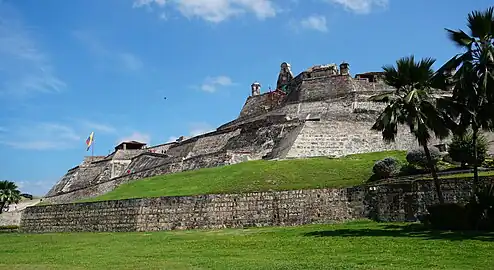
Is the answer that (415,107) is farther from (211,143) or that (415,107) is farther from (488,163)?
(211,143)

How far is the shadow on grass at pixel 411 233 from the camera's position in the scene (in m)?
14.1

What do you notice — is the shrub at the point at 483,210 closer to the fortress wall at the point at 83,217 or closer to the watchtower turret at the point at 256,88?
the fortress wall at the point at 83,217

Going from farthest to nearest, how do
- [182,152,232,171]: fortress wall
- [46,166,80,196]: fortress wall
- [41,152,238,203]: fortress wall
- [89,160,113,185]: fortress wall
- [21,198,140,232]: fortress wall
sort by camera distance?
[46,166,80,196]: fortress wall
[89,160,113,185]: fortress wall
[41,152,238,203]: fortress wall
[182,152,232,171]: fortress wall
[21,198,140,232]: fortress wall

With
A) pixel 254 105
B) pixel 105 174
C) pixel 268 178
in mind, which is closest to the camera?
pixel 268 178

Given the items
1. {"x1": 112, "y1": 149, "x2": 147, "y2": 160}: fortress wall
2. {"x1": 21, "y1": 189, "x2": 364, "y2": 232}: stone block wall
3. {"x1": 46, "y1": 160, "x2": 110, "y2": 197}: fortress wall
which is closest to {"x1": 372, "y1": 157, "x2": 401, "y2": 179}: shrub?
{"x1": 21, "y1": 189, "x2": 364, "y2": 232}: stone block wall

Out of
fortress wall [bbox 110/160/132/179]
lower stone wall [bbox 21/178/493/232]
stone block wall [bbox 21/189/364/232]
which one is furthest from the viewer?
fortress wall [bbox 110/160/132/179]

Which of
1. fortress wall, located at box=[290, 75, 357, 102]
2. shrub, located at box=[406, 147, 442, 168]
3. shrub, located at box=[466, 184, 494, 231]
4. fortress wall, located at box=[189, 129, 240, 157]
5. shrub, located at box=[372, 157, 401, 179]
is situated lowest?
shrub, located at box=[466, 184, 494, 231]

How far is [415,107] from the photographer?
1742 cm

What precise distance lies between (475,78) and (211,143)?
33.9m

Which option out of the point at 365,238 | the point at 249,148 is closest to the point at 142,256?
the point at 365,238

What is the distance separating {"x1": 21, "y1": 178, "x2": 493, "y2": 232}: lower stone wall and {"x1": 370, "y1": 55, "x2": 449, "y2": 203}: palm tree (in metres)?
1.35

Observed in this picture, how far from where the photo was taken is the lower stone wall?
757 inches

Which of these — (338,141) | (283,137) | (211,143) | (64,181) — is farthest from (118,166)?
(338,141)

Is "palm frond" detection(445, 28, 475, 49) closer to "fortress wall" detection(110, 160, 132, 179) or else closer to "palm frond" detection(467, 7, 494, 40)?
"palm frond" detection(467, 7, 494, 40)
